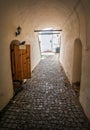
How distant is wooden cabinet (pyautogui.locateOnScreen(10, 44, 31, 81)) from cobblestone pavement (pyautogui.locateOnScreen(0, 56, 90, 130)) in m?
0.61

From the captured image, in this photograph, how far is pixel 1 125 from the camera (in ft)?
9.57

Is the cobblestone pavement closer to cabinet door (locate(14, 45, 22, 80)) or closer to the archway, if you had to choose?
the archway

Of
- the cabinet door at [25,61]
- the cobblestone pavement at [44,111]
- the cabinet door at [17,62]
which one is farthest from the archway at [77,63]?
the cabinet door at [17,62]

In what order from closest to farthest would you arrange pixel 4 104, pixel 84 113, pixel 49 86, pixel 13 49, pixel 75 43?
pixel 84 113
pixel 4 104
pixel 13 49
pixel 75 43
pixel 49 86

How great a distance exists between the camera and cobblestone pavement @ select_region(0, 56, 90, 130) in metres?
2.90

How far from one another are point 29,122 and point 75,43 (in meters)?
3.00

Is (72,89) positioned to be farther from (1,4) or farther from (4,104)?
(1,4)

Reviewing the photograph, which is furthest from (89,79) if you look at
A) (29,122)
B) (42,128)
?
(29,122)

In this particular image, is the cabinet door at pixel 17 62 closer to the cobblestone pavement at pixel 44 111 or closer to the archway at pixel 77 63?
the cobblestone pavement at pixel 44 111

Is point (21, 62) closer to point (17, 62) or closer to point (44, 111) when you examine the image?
point (17, 62)

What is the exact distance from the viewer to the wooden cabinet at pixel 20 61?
4297mm

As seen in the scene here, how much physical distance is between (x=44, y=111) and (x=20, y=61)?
72.3 inches

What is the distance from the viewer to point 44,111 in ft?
11.3

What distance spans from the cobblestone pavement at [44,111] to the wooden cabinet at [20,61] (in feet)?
1.99
